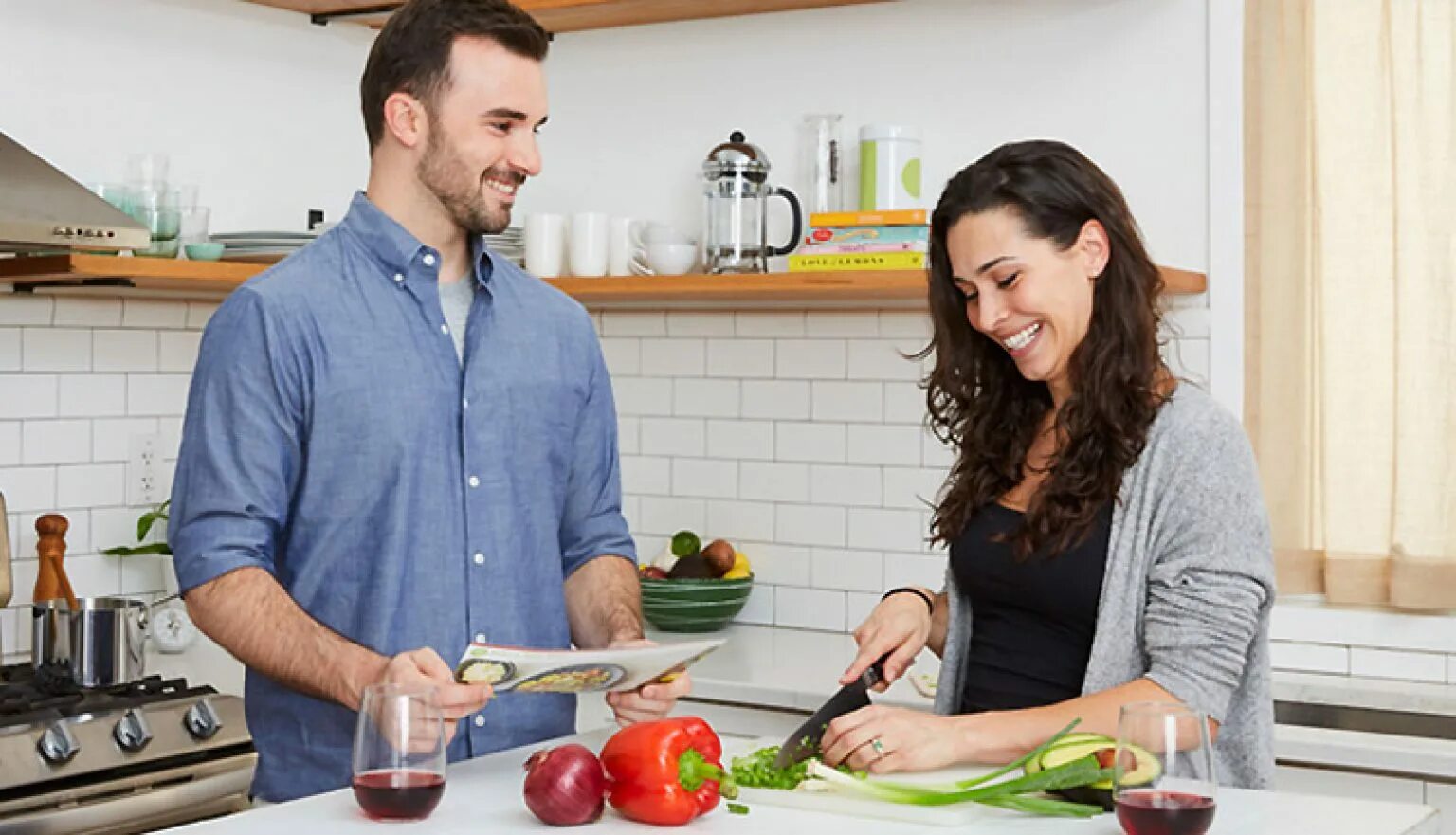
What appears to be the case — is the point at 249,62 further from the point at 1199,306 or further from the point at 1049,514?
the point at 1049,514

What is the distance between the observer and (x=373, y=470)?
247 centimetres

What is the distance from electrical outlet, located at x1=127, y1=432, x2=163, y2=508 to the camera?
410 centimetres

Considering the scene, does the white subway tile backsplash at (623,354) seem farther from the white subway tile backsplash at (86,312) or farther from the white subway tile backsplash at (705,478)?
the white subway tile backsplash at (86,312)

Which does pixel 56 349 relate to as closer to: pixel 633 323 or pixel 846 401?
pixel 633 323

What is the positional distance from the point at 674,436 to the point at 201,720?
1.48 meters

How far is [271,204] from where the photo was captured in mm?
4367

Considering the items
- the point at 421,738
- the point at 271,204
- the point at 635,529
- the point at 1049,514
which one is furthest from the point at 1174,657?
the point at 271,204

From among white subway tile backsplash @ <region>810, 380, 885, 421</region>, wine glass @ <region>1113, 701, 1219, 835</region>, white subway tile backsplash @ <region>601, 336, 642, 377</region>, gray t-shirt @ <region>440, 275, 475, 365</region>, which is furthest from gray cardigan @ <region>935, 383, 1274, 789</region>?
white subway tile backsplash @ <region>601, 336, 642, 377</region>

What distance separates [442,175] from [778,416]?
1.83 metres

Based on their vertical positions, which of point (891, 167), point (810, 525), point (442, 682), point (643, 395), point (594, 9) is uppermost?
point (594, 9)

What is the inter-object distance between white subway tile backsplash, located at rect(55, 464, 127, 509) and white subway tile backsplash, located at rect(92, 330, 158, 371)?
0.74 ft

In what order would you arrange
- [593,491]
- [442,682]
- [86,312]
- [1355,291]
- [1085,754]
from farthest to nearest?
1. [86,312]
2. [1355,291]
3. [593,491]
4. [442,682]
5. [1085,754]

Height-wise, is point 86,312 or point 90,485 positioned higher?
point 86,312

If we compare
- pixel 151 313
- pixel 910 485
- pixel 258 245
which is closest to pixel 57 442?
pixel 151 313
